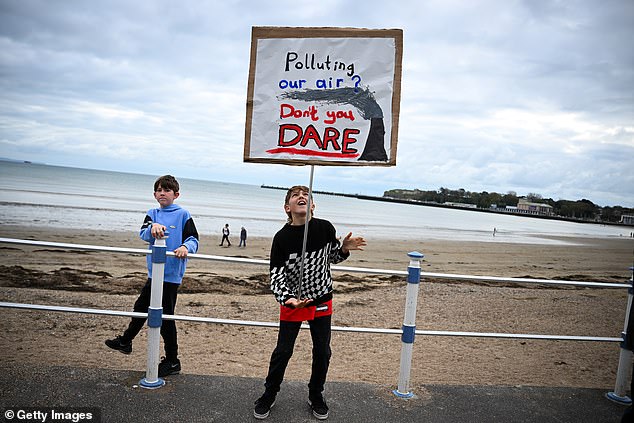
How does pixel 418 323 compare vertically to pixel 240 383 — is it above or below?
below

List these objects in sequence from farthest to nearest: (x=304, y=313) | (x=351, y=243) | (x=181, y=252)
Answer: (x=181, y=252) < (x=351, y=243) < (x=304, y=313)

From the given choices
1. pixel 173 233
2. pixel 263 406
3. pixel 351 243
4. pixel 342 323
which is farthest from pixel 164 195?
pixel 342 323

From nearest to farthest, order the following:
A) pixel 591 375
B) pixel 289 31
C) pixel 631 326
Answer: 1. pixel 289 31
2. pixel 631 326
3. pixel 591 375

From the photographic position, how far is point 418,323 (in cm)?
887

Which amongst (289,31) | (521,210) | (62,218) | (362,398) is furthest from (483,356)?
(521,210)

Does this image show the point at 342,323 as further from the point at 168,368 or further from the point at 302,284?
the point at 302,284

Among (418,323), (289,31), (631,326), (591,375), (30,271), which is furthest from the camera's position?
(30,271)

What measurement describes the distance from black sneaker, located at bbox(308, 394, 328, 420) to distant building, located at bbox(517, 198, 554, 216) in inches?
6102

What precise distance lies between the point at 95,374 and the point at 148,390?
1.86 ft

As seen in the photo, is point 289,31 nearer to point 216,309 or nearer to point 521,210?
point 216,309

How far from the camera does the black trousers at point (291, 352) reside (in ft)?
10.9

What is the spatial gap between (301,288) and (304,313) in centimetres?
19

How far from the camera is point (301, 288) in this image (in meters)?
3.32

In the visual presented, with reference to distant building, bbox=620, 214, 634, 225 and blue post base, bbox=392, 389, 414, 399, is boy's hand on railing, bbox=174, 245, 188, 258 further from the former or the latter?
distant building, bbox=620, 214, 634, 225
